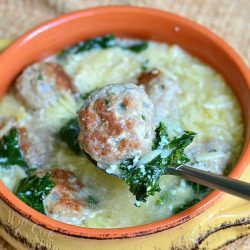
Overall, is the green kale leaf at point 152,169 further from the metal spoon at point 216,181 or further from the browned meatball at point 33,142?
the browned meatball at point 33,142

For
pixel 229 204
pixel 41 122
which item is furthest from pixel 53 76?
pixel 229 204

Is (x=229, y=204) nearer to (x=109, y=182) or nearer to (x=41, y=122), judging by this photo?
(x=109, y=182)

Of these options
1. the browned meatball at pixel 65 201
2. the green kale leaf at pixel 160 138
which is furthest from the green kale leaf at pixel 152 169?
the browned meatball at pixel 65 201

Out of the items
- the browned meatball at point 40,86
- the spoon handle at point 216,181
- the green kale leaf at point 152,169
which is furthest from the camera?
the browned meatball at point 40,86

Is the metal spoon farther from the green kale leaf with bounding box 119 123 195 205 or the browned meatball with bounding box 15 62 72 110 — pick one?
the browned meatball with bounding box 15 62 72 110

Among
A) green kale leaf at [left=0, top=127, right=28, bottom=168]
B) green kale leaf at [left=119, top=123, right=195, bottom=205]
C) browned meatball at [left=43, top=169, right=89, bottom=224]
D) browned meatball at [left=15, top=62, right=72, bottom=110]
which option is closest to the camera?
green kale leaf at [left=119, top=123, right=195, bottom=205]

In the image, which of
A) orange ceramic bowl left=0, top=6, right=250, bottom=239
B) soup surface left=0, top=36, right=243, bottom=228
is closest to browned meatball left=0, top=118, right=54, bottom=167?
soup surface left=0, top=36, right=243, bottom=228

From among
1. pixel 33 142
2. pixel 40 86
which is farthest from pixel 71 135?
pixel 40 86

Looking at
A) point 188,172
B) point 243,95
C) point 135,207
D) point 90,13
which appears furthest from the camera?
point 90,13
